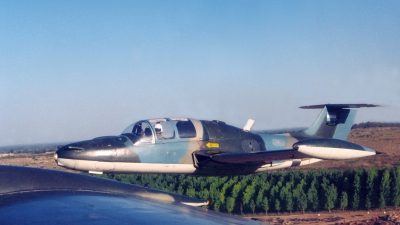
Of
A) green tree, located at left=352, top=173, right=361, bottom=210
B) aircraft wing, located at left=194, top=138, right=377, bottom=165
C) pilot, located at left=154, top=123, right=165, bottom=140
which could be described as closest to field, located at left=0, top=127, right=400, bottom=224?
green tree, located at left=352, top=173, right=361, bottom=210

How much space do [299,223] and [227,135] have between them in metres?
8.86

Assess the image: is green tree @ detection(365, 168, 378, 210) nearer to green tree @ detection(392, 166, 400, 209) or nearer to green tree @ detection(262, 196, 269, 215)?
green tree @ detection(392, 166, 400, 209)

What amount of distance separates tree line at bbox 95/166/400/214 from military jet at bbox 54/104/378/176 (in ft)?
32.7

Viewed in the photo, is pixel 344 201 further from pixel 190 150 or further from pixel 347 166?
pixel 190 150

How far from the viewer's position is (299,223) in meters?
19.8

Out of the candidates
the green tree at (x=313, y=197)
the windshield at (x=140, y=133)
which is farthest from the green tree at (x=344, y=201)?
the windshield at (x=140, y=133)

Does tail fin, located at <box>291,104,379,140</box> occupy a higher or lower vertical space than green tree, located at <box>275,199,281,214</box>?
higher

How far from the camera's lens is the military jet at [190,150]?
10.5 meters

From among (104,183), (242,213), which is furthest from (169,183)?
(104,183)

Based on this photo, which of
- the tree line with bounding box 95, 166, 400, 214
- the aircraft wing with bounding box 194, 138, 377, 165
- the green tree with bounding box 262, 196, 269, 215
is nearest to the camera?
the aircraft wing with bounding box 194, 138, 377, 165

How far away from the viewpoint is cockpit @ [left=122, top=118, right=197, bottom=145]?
38.2 feet

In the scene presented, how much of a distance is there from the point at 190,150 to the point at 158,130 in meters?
1.18

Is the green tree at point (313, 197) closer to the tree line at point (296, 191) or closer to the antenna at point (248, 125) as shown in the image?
the tree line at point (296, 191)

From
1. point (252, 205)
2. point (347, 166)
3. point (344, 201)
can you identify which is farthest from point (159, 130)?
point (347, 166)
